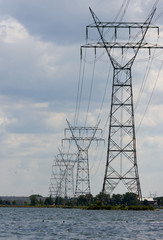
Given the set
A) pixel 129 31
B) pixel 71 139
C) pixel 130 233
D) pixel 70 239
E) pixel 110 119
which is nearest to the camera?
pixel 70 239

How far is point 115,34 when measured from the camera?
78.4m

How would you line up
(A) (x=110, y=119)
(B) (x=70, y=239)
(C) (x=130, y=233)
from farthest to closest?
(A) (x=110, y=119) → (C) (x=130, y=233) → (B) (x=70, y=239)

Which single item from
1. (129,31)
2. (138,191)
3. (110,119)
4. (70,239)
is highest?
(129,31)

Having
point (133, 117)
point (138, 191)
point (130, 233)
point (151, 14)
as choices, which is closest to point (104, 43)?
point (151, 14)

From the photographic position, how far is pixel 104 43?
80.9 m

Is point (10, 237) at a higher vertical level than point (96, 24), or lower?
lower

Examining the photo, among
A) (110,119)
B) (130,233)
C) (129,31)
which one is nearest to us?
(130,233)

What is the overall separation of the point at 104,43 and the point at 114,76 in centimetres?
989

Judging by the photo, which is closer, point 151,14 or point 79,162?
point 151,14

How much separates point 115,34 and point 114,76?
12.4 metres

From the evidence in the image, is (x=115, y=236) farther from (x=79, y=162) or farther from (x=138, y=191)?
(x=79, y=162)

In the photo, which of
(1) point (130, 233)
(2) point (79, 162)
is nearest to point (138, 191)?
(1) point (130, 233)

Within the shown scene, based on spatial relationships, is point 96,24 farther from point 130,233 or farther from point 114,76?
point 130,233

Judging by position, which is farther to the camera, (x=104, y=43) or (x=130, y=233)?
(x=104, y=43)
